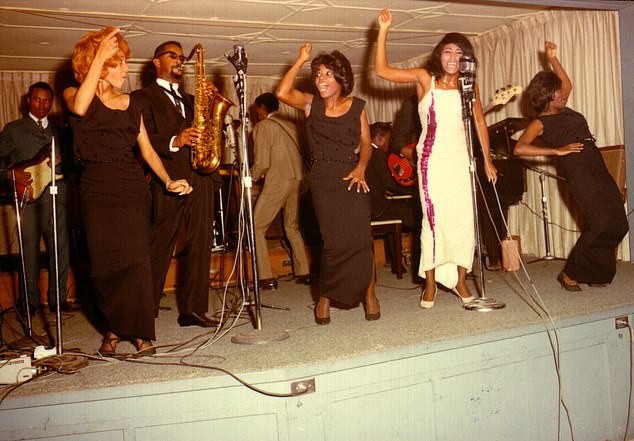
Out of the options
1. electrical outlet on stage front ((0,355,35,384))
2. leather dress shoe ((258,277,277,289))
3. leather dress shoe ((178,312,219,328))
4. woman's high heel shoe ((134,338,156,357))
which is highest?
electrical outlet on stage front ((0,355,35,384))

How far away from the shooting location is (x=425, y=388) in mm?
3230

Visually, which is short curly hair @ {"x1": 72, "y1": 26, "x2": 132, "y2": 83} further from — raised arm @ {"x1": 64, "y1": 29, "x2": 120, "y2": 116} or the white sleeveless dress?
the white sleeveless dress

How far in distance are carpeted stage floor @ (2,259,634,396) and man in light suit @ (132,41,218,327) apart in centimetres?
40

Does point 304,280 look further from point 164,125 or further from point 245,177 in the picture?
point 245,177

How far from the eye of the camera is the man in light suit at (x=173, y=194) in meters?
3.88

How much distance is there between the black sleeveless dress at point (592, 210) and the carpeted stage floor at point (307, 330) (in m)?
0.18

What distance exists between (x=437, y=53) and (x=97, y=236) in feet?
8.90

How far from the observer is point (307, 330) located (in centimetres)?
377

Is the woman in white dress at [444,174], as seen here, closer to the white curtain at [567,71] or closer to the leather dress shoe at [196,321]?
the leather dress shoe at [196,321]

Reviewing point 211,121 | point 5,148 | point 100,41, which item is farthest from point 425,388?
point 5,148

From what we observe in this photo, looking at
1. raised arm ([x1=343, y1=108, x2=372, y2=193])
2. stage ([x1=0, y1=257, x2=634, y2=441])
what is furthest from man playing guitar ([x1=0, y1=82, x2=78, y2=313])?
raised arm ([x1=343, y1=108, x2=372, y2=193])

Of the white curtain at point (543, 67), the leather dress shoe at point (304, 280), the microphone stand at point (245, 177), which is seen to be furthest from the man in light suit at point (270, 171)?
the white curtain at point (543, 67)

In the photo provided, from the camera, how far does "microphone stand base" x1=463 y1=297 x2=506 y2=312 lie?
3953 mm

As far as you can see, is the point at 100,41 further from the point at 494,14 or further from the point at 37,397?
the point at 494,14
